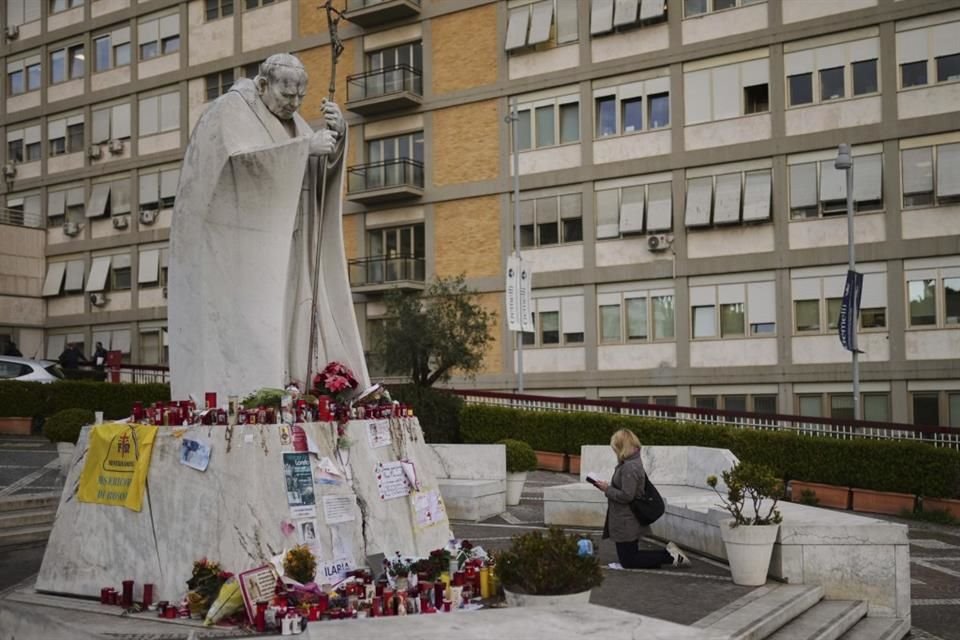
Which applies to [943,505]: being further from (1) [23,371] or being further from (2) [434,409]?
(1) [23,371]

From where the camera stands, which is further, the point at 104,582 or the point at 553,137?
the point at 553,137

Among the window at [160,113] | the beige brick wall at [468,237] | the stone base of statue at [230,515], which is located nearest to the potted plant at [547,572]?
the stone base of statue at [230,515]

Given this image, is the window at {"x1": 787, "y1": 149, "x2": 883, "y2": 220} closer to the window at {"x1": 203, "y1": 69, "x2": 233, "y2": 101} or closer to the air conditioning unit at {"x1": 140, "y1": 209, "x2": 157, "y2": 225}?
the window at {"x1": 203, "y1": 69, "x2": 233, "y2": 101}

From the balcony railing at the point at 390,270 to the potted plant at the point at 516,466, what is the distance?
19968mm

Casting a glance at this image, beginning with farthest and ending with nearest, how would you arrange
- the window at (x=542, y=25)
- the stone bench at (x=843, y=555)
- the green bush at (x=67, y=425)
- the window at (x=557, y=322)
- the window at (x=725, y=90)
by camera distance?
the window at (x=542, y=25)
the window at (x=557, y=322)
the window at (x=725, y=90)
the green bush at (x=67, y=425)
the stone bench at (x=843, y=555)

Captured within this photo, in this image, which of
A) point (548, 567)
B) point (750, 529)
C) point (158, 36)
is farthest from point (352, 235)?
point (548, 567)

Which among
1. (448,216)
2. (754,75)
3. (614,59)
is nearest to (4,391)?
(448,216)

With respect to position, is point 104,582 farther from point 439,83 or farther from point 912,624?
point 439,83

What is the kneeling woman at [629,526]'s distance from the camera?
10578 mm

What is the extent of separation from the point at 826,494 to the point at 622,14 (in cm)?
1811

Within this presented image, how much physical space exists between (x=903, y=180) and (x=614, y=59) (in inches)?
380

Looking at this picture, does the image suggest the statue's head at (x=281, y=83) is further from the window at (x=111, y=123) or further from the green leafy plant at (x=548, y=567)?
the window at (x=111, y=123)

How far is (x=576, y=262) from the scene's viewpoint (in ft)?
111

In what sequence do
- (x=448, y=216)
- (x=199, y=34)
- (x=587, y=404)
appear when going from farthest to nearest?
(x=199, y=34) → (x=448, y=216) → (x=587, y=404)
